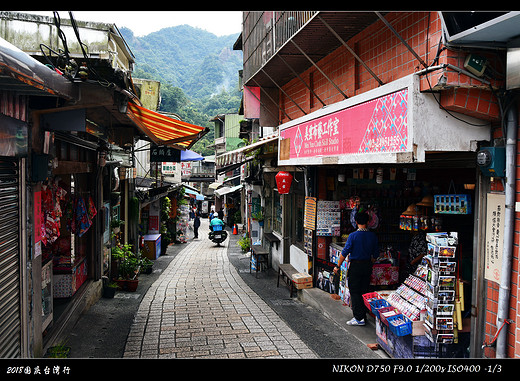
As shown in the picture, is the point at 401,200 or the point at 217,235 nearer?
the point at 401,200

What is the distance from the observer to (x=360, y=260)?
7.86 meters

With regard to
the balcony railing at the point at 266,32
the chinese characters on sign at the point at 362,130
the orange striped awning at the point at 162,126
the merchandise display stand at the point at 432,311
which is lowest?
the merchandise display stand at the point at 432,311

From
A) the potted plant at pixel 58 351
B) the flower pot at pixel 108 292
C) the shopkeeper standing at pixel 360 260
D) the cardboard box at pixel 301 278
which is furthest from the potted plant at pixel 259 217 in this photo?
the potted plant at pixel 58 351

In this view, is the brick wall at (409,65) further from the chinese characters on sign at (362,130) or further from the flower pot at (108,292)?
the flower pot at (108,292)

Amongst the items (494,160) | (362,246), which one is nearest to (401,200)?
(362,246)

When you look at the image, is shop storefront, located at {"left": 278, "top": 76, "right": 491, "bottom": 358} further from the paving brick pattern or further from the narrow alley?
the paving brick pattern

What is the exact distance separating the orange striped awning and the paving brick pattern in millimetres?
4156

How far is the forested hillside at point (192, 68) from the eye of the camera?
73875 mm

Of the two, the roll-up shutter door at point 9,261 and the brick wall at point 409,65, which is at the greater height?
the brick wall at point 409,65

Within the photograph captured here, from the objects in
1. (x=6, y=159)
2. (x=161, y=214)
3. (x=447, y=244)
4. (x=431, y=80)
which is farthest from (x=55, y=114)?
(x=161, y=214)

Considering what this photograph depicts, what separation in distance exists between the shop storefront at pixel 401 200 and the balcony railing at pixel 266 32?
202 centimetres

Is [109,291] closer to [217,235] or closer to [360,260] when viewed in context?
[360,260]

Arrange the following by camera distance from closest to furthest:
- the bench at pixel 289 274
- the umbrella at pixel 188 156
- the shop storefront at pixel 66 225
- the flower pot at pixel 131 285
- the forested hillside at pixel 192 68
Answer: the shop storefront at pixel 66 225 → the bench at pixel 289 274 → the flower pot at pixel 131 285 → the umbrella at pixel 188 156 → the forested hillside at pixel 192 68

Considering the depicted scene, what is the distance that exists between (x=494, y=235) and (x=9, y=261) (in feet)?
20.0
